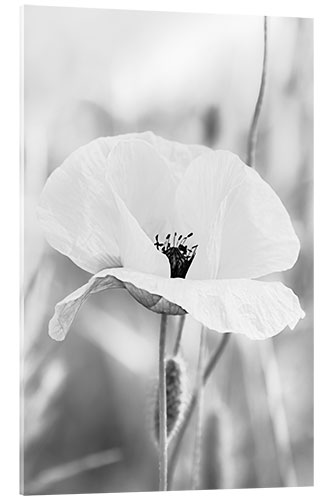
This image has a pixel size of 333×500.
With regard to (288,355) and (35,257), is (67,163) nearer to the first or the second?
(35,257)

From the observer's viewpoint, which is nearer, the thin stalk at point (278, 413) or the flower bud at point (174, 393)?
the flower bud at point (174, 393)

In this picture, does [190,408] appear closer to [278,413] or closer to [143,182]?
[278,413]

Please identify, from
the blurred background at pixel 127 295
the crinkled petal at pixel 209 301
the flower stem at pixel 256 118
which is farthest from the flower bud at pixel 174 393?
the flower stem at pixel 256 118

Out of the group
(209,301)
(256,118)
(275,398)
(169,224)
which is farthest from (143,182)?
(275,398)

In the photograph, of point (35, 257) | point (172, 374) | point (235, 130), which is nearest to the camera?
point (172, 374)

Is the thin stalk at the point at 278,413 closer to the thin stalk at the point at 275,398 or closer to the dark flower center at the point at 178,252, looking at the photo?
the thin stalk at the point at 275,398

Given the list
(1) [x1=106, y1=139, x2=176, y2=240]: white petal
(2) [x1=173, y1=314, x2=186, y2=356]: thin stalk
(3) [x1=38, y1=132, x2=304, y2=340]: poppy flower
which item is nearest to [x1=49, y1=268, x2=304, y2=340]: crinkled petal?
(3) [x1=38, y1=132, x2=304, y2=340]: poppy flower
